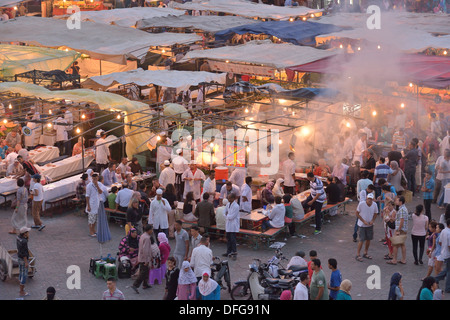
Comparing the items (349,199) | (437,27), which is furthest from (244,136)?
(437,27)

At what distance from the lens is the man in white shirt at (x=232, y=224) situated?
1405 centimetres

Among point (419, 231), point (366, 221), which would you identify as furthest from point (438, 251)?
point (366, 221)

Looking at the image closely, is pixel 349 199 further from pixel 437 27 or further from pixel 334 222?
pixel 437 27

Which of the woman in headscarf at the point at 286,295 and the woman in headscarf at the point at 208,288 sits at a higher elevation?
the woman in headscarf at the point at 286,295

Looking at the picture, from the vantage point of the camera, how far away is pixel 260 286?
1187 cm

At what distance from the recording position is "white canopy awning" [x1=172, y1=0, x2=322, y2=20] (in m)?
31.8

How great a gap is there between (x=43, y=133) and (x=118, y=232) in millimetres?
6411

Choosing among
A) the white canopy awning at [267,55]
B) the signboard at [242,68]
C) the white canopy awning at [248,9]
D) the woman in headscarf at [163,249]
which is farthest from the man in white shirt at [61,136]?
the white canopy awning at [248,9]

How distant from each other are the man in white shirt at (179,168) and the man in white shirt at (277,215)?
342 centimetres

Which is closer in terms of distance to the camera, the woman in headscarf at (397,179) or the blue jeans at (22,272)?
the blue jeans at (22,272)

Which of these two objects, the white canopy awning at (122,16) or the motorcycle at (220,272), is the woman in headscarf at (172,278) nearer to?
the motorcycle at (220,272)

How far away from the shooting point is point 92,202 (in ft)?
50.2

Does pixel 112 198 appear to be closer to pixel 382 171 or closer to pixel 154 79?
pixel 154 79

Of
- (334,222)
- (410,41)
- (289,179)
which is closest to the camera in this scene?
(334,222)
